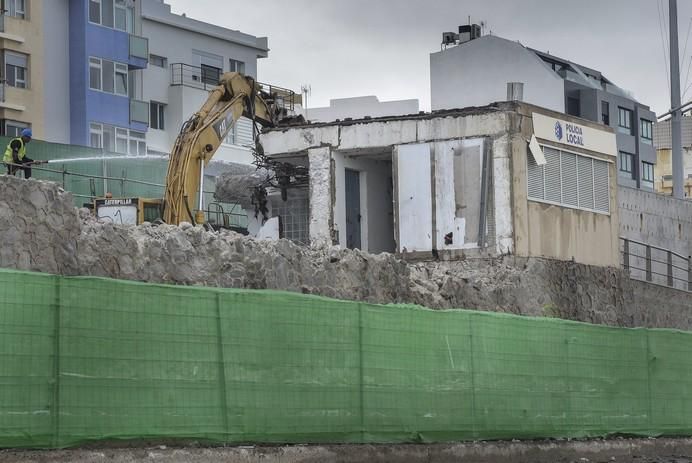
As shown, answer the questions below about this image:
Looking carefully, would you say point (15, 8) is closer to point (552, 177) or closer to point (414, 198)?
point (414, 198)

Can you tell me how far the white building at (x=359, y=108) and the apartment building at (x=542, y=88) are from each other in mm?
1712

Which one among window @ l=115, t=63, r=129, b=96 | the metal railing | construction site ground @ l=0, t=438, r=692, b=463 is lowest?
construction site ground @ l=0, t=438, r=692, b=463

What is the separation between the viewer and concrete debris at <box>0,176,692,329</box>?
17.4 meters

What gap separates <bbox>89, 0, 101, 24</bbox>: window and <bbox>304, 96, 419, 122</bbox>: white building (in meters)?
20.7

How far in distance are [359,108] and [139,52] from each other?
21493 millimetres

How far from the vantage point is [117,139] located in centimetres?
5591

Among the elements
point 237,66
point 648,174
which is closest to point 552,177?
point 237,66

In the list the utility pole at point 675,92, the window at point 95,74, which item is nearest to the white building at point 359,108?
the window at point 95,74

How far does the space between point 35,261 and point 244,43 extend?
166 ft

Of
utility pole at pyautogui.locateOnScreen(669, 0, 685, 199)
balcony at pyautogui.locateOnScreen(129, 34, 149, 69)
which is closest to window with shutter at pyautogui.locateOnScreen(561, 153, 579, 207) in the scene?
utility pole at pyautogui.locateOnScreen(669, 0, 685, 199)

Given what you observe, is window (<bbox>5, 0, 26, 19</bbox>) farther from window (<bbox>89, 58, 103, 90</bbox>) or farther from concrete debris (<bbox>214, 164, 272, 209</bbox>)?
concrete debris (<bbox>214, 164, 272, 209</bbox>)

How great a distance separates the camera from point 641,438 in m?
24.4

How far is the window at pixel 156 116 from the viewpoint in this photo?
6084 cm

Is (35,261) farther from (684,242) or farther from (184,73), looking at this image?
(184,73)
